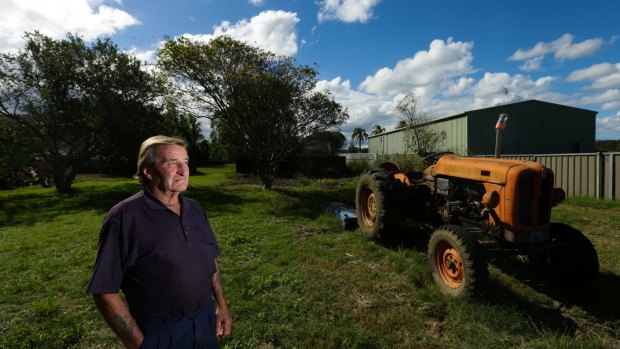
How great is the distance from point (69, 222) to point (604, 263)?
33.0 feet

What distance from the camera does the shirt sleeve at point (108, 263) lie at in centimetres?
141

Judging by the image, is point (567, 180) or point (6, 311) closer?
point (6, 311)

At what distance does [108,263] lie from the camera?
4.68 ft

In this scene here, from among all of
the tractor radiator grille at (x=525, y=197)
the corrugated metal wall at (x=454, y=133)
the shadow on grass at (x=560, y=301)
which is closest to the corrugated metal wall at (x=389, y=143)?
the corrugated metal wall at (x=454, y=133)

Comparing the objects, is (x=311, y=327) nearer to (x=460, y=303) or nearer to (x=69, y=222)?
(x=460, y=303)

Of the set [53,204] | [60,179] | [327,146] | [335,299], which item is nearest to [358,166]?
[327,146]

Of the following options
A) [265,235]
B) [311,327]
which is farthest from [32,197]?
[311,327]

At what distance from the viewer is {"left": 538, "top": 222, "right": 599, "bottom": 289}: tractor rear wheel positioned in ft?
12.2

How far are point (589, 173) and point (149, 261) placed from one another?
12095mm

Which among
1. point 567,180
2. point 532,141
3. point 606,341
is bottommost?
point 606,341

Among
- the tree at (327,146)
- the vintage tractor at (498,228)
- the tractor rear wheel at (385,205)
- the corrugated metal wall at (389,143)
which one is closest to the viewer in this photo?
the vintage tractor at (498,228)

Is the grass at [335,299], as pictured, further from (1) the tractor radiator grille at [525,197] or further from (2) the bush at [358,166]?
(2) the bush at [358,166]

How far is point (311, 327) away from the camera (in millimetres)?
3090

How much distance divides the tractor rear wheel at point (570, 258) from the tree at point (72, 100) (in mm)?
13974
